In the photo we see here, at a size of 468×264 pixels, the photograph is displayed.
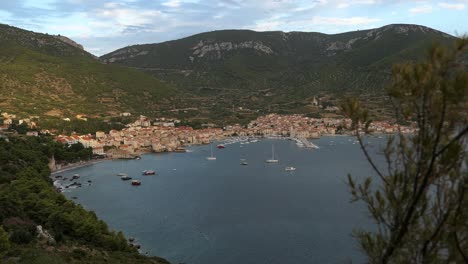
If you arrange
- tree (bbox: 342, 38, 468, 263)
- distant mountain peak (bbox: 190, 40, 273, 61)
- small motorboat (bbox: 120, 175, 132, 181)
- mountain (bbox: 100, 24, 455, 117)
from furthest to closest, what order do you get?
1. distant mountain peak (bbox: 190, 40, 273, 61)
2. mountain (bbox: 100, 24, 455, 117)
3. small motorboat (bbox: 120, 175, 132, 181)
4. tree (bbox: 342, 38, 468, 263)

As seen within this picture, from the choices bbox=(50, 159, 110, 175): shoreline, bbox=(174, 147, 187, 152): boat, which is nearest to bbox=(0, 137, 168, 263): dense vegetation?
bbox=(50, 159, 110, 175): shoreline

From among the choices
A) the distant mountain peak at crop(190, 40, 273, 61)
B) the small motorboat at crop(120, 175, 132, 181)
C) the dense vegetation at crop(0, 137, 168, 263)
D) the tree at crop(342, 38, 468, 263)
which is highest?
the distant mountain peak at crop(190, 40, 273, 61)

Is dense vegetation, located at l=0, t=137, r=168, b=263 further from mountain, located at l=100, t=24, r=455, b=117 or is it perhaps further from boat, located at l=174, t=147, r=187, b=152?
mountain, located at l=100, t=24, r=455, b=117

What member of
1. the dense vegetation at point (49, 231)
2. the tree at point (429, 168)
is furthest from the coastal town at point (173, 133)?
the tree at point (429, 168)

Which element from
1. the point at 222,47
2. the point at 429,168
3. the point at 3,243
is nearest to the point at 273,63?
the point at 222,47

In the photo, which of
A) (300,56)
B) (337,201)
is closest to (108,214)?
(337,201)

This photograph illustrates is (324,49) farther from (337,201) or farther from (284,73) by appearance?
(337,201)

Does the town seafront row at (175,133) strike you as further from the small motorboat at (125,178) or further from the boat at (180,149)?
the small motorboat at (125,178)
